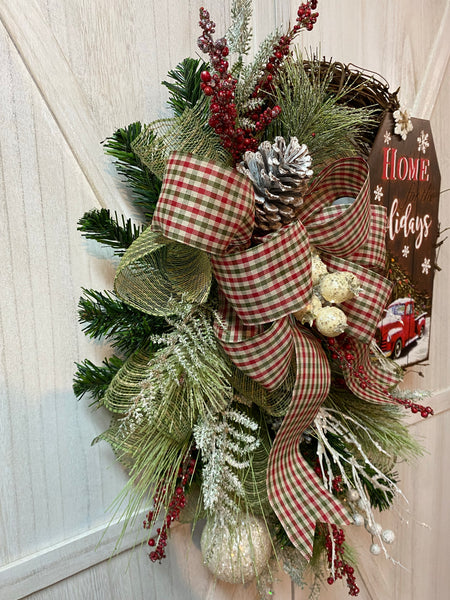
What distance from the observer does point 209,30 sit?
1.73ft

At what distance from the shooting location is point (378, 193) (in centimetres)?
87

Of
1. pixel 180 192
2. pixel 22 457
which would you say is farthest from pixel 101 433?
pixel 180 192

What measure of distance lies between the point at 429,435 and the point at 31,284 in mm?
1066

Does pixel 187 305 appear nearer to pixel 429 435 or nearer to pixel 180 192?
pixel 180 192

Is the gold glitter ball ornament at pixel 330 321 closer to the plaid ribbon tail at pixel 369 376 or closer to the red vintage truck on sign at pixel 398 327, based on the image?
the plaid ribbon tail at pixel 369 376

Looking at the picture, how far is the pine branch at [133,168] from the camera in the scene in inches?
24.2

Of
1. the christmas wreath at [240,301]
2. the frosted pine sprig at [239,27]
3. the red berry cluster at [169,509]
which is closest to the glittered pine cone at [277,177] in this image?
the christmas wreath at [240,301]

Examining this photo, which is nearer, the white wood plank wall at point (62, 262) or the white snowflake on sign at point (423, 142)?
the white wood plank wall at point (62, 262)

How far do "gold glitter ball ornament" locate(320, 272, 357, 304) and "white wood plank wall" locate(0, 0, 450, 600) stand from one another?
0.98ft

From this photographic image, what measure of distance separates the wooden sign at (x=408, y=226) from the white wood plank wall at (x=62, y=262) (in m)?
0.31

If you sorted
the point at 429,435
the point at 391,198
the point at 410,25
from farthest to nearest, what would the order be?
the point at 429,435 < the point at 410,25 < the point at 391,198

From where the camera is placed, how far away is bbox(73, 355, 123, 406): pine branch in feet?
2.06

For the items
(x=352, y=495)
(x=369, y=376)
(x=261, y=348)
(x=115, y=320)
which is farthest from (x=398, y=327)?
(x=115, y=320)

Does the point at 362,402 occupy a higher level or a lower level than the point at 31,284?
lower
